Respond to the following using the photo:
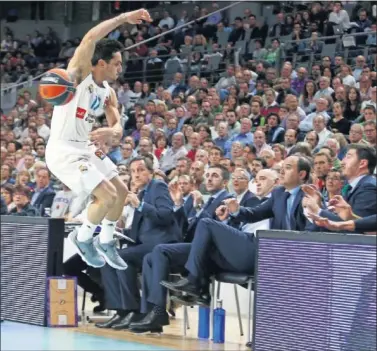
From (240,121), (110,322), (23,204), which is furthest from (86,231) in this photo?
(240,121)

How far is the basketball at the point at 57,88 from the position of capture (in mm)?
7332

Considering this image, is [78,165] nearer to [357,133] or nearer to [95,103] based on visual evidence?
[95,103]

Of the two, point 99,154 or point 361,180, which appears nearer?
point 99,154

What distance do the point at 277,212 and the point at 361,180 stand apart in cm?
173

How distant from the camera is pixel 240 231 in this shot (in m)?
11.5

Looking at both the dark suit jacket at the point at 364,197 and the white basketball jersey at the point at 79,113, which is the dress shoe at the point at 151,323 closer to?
the dark suit jacket at the point at 364,197

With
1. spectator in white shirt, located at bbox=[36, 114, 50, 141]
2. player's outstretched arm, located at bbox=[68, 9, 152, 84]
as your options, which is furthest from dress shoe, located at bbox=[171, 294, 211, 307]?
spectator in white shirt, located at bbox=[36, 114, 50, 141]

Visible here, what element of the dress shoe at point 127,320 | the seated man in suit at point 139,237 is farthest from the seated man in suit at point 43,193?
the dress shoe at point 127,320

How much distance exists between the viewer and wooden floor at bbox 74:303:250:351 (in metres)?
11.6

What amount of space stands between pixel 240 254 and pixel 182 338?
1468 millimetres

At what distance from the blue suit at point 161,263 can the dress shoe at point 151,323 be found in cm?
12

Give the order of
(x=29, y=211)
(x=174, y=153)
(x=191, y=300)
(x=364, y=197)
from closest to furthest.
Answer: (x=364, y=197) → (x=191, y=300) → (x=29, y=211) → (x=174, y=153)

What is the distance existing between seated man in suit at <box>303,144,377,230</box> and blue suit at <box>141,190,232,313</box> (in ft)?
8.89

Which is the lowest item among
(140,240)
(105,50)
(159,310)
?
(159,310)
